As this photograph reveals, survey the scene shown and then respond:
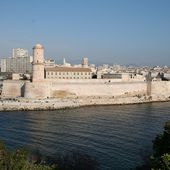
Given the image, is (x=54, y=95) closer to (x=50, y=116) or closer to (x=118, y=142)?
(x=50, y=116)

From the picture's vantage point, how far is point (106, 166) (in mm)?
10367

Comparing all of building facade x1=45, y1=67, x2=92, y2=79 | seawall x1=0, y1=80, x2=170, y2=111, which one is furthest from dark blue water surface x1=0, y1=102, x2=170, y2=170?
building facade x1=45, y1=67, x2=92, y2=79

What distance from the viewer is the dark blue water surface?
38.7 feet

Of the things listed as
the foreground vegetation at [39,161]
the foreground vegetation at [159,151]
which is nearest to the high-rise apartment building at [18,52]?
the foreground vegetation at [39,161]

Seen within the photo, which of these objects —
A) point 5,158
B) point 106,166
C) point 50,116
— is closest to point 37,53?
point 50,116

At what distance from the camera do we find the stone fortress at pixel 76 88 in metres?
25.0

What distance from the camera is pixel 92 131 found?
1541cm

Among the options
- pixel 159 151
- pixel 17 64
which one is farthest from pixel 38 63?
pixel 17 64

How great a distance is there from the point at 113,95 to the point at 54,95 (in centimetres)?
457

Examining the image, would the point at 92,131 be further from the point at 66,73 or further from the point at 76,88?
the point at 66,73

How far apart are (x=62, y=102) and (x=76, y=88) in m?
2.94

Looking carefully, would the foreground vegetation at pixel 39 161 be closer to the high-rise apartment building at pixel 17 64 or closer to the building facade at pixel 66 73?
the building facade at pixel 66 73

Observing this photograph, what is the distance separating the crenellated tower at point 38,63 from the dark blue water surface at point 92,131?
3798mm

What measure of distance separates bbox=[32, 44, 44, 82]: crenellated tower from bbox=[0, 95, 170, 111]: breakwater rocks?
1944 mm
